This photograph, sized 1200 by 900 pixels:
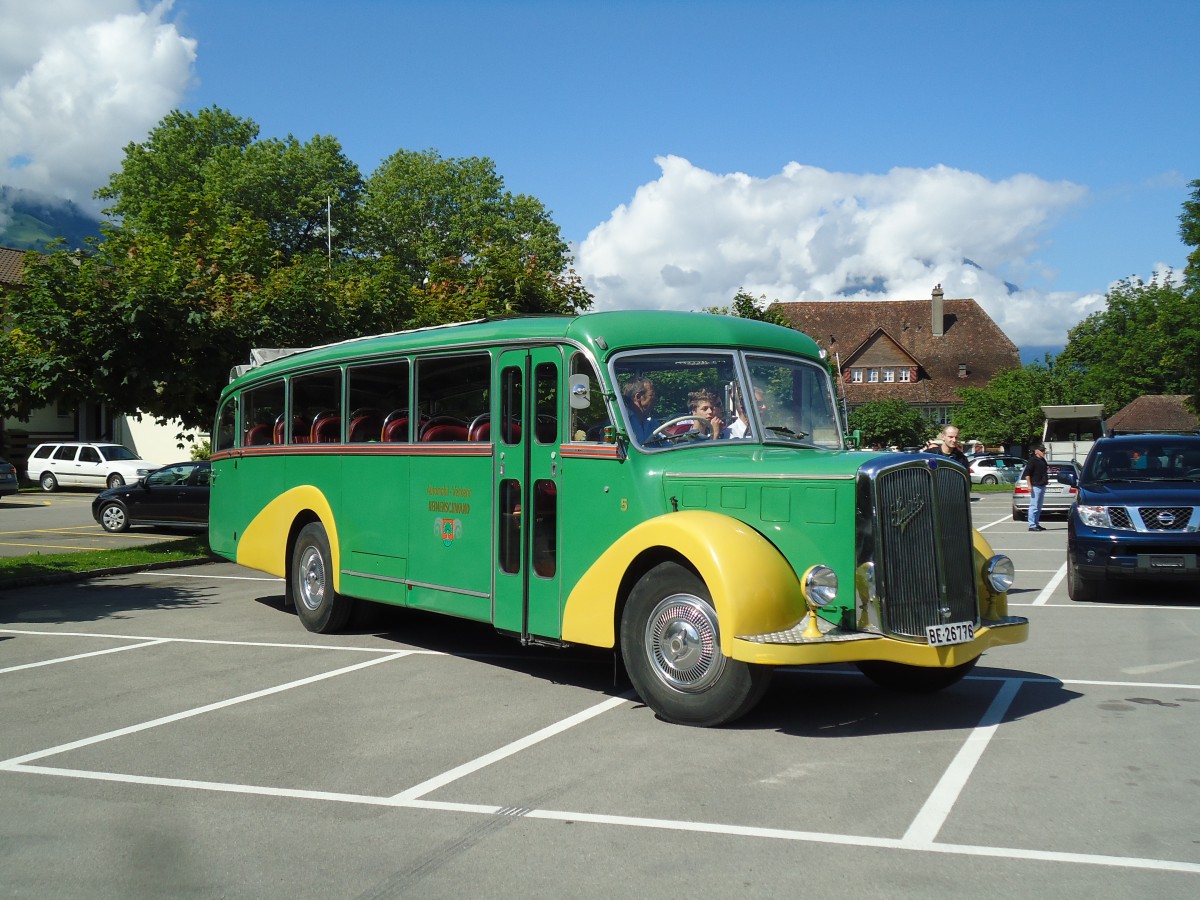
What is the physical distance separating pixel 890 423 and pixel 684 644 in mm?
44994

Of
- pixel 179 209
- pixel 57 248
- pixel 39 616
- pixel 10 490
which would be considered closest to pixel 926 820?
pixel 39 616

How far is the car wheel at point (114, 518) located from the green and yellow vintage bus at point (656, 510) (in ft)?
48.7

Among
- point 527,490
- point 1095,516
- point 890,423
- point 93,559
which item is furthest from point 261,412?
point 890,423

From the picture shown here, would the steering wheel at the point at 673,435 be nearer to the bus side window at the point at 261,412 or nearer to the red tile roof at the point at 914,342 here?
the bus side window at the point at 261,412

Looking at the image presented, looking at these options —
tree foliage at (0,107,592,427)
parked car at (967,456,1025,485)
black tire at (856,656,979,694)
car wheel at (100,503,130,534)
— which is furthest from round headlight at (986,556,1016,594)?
parked car at (967,456,1025,485)

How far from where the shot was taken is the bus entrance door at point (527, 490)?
8195mm

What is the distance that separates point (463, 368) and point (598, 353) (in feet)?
5.47

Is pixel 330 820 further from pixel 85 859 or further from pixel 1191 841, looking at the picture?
pixel 1191 841

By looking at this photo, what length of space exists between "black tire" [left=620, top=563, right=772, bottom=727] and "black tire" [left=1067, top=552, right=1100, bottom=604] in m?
7.60

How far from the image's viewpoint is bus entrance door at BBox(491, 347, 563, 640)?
8.20 meters

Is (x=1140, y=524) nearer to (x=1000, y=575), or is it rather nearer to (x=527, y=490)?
(x=1000, y=575)

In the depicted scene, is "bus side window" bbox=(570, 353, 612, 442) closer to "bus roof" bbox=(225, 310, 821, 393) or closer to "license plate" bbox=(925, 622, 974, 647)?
"bus roof" bbox=(225, 310, 821, 393)

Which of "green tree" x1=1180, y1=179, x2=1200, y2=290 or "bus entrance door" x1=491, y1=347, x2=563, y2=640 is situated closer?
"bus entrance door" x1=491, y1=347, x2=563, y2=640

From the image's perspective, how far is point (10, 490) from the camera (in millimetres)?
33500
